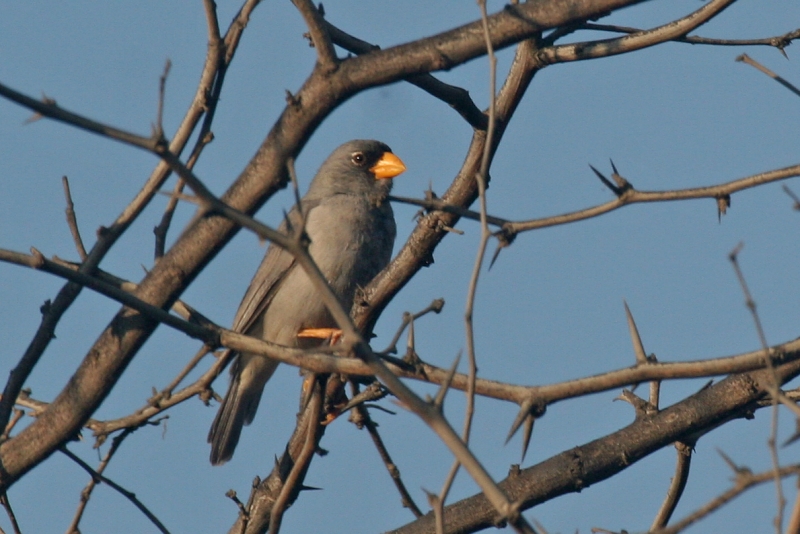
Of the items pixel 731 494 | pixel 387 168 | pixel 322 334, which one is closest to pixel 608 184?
pixel 731 494

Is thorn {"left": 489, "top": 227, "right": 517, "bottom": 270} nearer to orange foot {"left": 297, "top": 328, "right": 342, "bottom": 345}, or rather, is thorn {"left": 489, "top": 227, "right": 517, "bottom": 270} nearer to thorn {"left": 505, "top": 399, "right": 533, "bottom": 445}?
thorn {"left": 505, "top": 399, "right": 533, "bottom": 445}

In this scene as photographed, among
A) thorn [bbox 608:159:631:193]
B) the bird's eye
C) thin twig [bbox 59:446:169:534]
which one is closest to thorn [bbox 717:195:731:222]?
thorn [bbox 608:159:631:193]

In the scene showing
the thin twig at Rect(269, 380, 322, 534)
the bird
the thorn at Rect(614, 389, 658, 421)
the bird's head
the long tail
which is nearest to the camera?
the thin twig at Rect(269, 380, 322, 534)

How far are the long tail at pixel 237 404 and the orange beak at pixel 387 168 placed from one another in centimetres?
200

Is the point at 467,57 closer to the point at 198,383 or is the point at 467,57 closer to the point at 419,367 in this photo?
the point at 419,367

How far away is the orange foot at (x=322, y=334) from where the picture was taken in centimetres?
774

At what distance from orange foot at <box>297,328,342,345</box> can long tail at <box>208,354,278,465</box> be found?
391 mm

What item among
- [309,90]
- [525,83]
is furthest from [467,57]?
[525,83]

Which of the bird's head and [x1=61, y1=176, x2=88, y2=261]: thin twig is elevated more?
the bird's head

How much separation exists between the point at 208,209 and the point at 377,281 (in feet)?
9.53

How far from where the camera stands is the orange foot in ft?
25.4

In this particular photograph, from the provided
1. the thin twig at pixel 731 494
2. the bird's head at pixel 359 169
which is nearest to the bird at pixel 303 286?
the bird's head at pixel 359 169

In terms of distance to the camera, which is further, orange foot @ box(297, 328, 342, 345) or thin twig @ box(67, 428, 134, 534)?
orange foot @ box(297, 328, 342, 345)

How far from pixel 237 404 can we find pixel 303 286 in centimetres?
115
